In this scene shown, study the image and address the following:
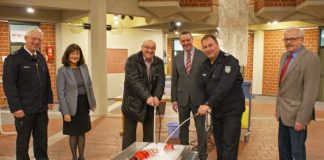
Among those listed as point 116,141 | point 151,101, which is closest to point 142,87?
point 151,101

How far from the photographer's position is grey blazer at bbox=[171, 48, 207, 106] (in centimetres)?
344

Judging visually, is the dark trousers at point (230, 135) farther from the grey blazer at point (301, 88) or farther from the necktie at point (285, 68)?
the necktie at point (285, 68)

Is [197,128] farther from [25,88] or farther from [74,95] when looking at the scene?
[25,88]

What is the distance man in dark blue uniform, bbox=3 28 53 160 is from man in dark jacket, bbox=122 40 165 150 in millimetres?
966

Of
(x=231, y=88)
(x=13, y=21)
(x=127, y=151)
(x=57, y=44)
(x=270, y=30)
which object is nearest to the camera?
(x=127, y=151)

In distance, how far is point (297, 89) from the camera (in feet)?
8.85

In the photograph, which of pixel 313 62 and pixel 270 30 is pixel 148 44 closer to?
pixel 313 62

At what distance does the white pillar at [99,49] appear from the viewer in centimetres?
688

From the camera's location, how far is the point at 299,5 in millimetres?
8008

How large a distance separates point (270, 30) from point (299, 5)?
8.54 ft

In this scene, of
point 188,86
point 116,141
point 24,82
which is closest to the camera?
point 24,82

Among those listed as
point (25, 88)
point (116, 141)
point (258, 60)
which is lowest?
point (116, 141)

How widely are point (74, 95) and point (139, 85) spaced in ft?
2.61

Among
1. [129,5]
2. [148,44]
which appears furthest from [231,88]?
[129,5]
